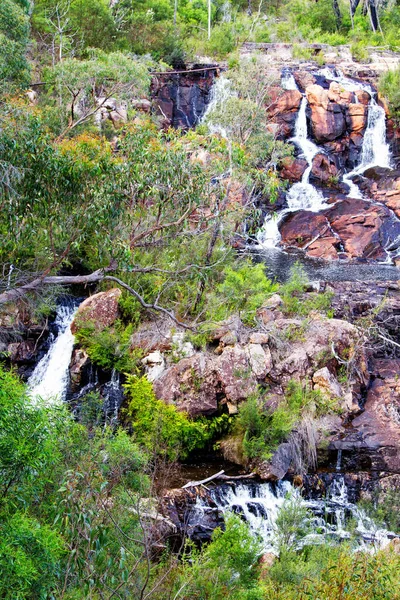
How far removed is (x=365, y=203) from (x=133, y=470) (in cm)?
1775

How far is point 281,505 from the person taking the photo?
993 centimetres

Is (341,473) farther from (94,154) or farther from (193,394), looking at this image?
(94,154)

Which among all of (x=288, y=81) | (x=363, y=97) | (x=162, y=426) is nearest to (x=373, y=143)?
(x=363, y=97)

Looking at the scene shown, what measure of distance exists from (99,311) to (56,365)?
157 cm

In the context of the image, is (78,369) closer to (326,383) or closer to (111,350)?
(111,350)

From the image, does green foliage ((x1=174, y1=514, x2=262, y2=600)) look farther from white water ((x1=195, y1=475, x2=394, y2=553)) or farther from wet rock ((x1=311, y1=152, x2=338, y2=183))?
wet rock ((x1=311, y1=152, x2=338, y2=183))

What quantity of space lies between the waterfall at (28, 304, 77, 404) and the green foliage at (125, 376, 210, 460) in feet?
6.38

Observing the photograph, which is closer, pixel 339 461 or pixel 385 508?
pixel 385 508

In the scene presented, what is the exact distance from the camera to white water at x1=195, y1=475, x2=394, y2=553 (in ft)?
31.4

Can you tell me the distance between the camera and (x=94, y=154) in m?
8.61

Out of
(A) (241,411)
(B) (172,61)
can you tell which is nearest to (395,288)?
(A) (241,411)

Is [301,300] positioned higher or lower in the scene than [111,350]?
lower

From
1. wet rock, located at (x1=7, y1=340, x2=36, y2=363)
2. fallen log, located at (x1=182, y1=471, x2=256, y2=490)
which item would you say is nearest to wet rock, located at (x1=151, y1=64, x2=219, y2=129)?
wet rock, located at (x1=7, y1=340, x2=36, y2=363)

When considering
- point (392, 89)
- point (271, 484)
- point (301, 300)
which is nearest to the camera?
point (271, 484)
